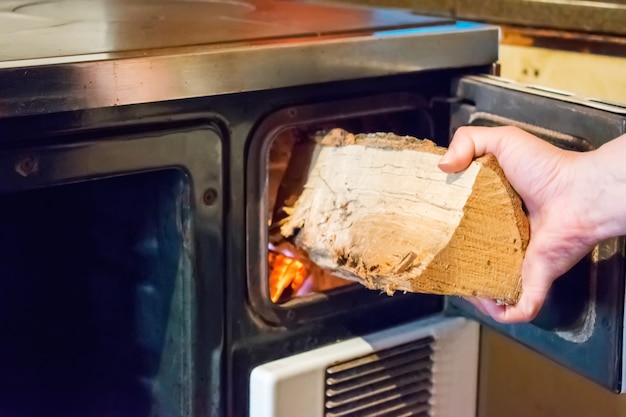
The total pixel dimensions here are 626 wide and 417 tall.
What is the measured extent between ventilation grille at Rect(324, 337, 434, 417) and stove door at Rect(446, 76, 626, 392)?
0.47ft

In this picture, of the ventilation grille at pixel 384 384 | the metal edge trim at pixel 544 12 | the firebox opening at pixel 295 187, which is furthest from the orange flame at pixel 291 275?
the metal edge trim at pixel 544 12

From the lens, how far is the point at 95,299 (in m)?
0.99

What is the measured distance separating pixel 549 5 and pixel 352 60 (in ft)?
1.65

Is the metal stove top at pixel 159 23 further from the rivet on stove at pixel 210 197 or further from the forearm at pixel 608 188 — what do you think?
the forearm at pixel 608 188

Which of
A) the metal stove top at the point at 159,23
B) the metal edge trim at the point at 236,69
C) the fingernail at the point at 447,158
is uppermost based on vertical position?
the metal stove top at the point at 159,23

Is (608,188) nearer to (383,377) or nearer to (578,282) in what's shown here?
(578,282)

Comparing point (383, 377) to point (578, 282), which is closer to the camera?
point (578, 282)

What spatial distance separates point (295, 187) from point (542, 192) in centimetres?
28

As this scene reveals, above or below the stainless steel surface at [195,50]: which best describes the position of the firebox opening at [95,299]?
below

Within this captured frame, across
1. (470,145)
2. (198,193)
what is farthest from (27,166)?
(470,145)

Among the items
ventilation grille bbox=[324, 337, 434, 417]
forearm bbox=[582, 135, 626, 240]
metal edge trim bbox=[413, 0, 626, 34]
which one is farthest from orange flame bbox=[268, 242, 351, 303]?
metal edge trim bbox=[413, 0, 626, 34]

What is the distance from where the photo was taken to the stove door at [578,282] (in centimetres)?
80

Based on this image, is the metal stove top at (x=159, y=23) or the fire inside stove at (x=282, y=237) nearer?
the metal stove top at (x=159, y=23)

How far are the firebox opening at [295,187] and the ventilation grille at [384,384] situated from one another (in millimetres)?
95
